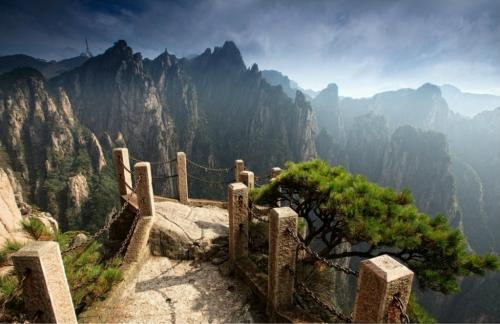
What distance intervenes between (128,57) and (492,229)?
381ft

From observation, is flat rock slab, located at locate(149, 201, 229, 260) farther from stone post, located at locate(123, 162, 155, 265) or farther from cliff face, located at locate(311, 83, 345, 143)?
cliff face, located at locate(311, 83, 345, 143)

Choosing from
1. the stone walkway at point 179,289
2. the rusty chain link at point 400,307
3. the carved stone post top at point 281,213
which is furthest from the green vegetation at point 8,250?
the rusty chain link at point 400,307

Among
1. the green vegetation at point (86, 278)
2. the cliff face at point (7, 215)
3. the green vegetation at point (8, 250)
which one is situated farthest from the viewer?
the cliff face at point (7, 215)

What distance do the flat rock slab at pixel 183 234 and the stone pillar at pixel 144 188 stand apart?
47 centimetres

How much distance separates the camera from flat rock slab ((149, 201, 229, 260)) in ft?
21.6

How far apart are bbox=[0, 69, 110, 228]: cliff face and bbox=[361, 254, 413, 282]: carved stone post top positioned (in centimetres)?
5496

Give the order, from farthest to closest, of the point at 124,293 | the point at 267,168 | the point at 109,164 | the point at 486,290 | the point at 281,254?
the point at 267,168
the point at 109,164
the point at 486,290
the point at 124,293
the point at 281,254

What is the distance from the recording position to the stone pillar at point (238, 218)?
544 cm

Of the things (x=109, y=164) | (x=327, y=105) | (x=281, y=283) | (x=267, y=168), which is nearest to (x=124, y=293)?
(x=281, y=283)

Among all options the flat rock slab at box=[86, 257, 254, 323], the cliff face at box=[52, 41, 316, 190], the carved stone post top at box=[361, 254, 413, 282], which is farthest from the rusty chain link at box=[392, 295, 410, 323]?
the cliff face at box=[52, 41, 316, 190]

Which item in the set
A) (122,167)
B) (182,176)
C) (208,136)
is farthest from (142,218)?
(208,136)

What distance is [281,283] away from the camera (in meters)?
4.12

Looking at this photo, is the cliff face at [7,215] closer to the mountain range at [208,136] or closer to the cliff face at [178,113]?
the mountain range at [208,136]

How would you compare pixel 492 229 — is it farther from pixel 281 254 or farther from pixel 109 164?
pixel 109 164
